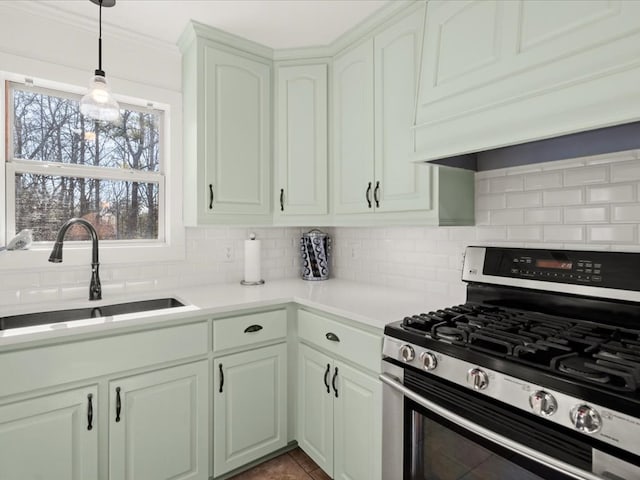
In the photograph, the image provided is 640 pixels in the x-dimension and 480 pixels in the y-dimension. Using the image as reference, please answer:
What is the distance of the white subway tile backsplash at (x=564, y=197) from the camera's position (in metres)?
1.44

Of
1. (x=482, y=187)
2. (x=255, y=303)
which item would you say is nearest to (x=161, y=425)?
(x=255, y=303)

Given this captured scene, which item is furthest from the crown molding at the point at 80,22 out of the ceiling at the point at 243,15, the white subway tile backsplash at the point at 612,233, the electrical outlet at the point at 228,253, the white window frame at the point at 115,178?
the white subway tile backsplash at the point at 612,233

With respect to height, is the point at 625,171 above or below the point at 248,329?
above

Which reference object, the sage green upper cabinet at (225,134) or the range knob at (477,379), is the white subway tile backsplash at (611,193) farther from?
the sage green upper cabinet at (225,134)

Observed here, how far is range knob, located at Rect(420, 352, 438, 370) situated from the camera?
116 cm

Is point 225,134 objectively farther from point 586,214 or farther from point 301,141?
point 586,214

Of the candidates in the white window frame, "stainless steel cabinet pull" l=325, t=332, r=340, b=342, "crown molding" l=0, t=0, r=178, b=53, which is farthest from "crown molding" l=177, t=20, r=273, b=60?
"stainless steel cabinet pull" l=325, t=332, r=340, b=342

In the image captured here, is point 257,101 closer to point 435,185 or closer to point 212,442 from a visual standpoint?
point 435,185

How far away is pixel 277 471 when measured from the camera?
1.92m

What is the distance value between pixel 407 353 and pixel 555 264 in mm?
699

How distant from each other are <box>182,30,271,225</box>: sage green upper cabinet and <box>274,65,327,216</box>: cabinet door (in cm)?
8

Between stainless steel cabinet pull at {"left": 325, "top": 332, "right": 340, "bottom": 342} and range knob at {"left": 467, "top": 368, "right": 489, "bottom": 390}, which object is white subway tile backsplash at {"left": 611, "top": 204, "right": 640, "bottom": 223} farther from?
stainless steel cabinet pull at {"left": 325, "top": 332, "right": 340, "bottom": 342}

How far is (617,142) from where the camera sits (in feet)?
4.25

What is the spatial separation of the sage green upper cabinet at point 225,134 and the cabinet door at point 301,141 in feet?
0.26
